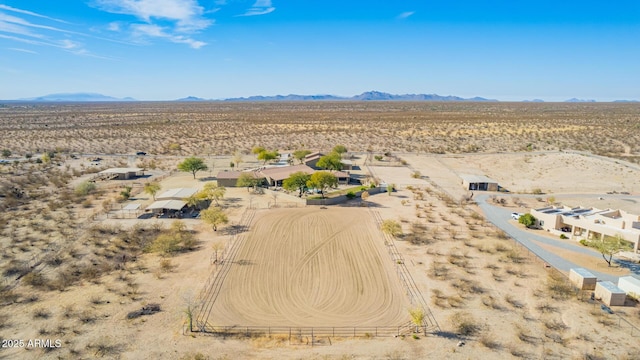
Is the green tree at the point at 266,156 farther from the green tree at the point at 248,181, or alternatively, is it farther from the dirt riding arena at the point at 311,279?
the dirt riding arena at the point at 311,279

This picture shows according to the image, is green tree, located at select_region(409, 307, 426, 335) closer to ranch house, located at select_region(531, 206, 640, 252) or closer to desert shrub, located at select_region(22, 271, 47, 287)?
ranch house, located at select_region(531, 206, 640, 252)

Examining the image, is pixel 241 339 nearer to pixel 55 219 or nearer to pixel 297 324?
pixel 297 324

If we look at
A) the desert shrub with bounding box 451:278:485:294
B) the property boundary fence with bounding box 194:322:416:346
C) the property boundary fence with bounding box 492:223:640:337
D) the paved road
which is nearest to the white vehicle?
the paved road

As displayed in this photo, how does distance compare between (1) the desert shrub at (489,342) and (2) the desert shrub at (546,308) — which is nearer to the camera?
(1) the desert shrub at (489,342)

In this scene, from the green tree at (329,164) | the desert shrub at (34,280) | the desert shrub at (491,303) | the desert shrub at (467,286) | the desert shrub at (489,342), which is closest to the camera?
the desert shrub at (489,342)

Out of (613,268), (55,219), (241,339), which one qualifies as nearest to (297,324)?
(241,339)

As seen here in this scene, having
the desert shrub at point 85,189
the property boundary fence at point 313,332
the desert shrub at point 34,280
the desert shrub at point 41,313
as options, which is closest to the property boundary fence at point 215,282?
the property boundary fence at point 313,332
